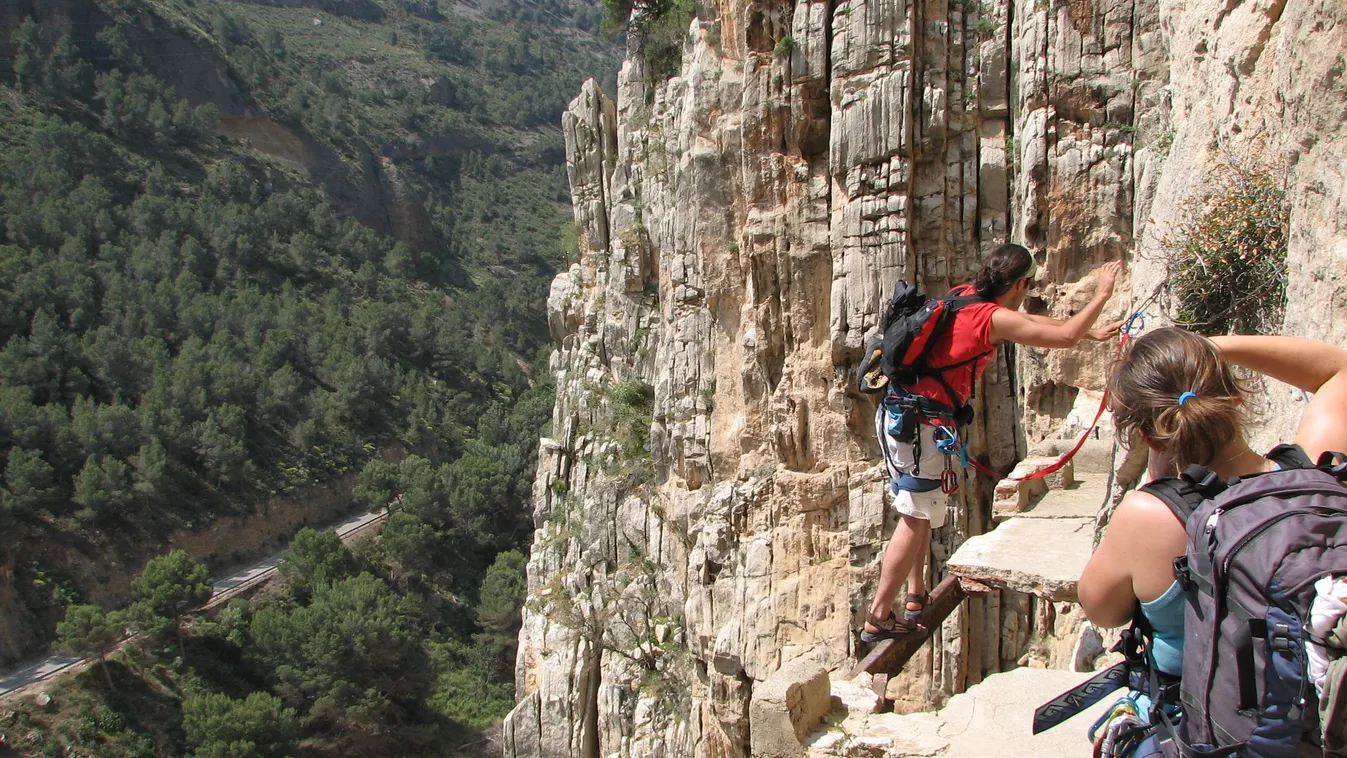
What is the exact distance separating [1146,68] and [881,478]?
5.01 metres

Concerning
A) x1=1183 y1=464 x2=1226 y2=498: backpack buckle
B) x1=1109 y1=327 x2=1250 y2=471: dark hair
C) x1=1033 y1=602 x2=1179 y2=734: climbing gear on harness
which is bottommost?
x1=1033 y1=602 x2=1179 y2=734: climbing gear on harness

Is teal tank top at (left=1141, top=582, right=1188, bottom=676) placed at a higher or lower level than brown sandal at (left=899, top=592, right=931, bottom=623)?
higher

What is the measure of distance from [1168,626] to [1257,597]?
361 mm

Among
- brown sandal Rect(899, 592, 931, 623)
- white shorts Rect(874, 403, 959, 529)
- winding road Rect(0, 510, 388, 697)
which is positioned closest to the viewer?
white shorts Rect(874, 403, 959, 529)

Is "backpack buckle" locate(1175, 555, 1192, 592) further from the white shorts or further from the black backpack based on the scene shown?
the white shorts

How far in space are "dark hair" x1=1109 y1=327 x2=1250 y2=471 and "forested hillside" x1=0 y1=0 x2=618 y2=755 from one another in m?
24.4

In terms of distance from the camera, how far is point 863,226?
33.4 feet

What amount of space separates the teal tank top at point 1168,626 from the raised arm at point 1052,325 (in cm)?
169

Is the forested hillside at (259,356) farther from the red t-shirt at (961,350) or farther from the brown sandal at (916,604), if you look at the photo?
the red t-shirt at (961,350)

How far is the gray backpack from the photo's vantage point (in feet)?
5.82

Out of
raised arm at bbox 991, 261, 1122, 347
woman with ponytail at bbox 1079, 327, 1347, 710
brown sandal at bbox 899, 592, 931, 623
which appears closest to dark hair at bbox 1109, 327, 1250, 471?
woman with ponytail at bbox 1079, 327, 1347, 710

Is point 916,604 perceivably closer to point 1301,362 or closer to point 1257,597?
point 1301,362

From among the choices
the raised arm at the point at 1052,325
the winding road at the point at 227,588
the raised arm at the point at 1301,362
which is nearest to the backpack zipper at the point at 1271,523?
the raised arm at the point at 1301,362

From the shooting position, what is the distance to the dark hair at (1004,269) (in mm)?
4302
